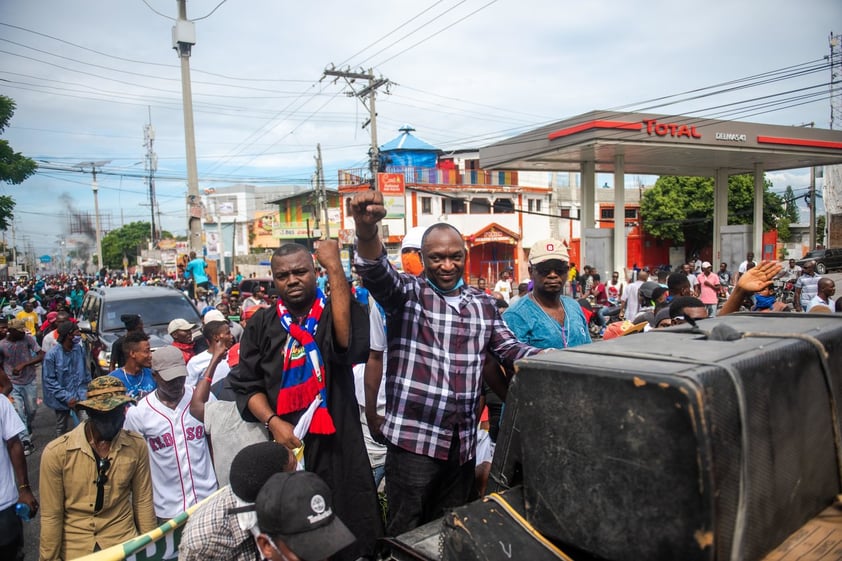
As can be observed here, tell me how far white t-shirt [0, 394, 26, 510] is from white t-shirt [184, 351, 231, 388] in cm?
107

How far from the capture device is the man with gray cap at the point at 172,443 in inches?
137

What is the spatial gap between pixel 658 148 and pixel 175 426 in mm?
19239

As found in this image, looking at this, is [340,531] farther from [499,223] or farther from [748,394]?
[499,223]

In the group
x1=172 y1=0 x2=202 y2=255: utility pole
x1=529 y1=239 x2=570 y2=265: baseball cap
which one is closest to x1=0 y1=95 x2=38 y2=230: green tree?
x1=172 y1=0 x2=202 y2=255: utility pole

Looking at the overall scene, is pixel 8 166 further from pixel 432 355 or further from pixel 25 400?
pixel 432 355

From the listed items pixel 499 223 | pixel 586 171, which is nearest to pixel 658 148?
pixel 586 171

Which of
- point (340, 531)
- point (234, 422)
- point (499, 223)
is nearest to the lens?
point (340, 531)

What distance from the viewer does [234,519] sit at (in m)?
1.94

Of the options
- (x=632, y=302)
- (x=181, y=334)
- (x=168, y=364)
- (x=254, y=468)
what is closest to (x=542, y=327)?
(x=254, y=468)

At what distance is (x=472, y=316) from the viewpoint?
254cm


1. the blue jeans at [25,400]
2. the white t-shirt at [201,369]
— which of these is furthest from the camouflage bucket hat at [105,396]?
the blue jeans at [25,400]

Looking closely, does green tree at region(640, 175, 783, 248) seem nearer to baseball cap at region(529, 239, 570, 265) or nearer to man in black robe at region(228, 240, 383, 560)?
baseball cap at region(529, 239, 570, 265)

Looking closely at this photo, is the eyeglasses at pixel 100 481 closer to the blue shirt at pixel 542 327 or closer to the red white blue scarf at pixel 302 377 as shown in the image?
the red white blue scarf at pixel 302 377

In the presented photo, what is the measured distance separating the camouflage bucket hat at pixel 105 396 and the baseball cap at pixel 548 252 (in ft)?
8.06
